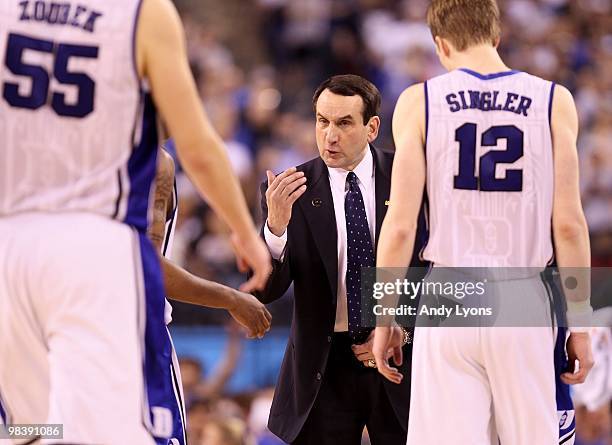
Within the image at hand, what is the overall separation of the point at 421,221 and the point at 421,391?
0.85 m

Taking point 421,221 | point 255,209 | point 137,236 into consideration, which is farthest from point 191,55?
point 137,236

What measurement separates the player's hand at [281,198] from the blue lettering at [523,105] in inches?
55.7

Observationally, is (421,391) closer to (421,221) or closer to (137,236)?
(421,221)

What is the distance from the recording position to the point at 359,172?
6395 millimetres

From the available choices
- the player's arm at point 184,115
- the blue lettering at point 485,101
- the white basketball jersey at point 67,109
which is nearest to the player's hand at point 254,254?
the player's arm at point 184,115

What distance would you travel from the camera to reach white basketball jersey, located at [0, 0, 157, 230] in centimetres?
429

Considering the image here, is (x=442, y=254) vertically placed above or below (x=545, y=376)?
above

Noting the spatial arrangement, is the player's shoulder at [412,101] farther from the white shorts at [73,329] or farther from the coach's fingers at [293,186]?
the white shorts at [73,329]

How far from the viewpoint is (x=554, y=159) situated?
203 inches

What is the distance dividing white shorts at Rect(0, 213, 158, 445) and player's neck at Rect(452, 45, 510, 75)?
195 cm

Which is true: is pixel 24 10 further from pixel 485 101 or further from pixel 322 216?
pixel 322 216

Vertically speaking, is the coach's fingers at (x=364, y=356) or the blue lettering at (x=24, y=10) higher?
the blue lettering at (x=24, y=10)

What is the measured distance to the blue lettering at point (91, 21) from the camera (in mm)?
4316

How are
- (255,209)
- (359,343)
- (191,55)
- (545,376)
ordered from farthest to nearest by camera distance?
(191,55)
(255,209)
(359,343)
(545,376)
